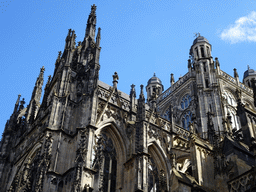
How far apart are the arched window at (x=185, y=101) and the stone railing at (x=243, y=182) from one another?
19.1 meters

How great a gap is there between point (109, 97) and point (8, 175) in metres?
7.84

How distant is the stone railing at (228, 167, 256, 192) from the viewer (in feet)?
42.2

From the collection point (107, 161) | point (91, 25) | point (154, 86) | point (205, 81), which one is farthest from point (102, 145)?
point (154, 86)

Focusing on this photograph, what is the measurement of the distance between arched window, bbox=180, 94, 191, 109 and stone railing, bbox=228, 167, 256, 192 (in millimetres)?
19134

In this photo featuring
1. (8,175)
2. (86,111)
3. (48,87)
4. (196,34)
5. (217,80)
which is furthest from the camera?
(196,34)

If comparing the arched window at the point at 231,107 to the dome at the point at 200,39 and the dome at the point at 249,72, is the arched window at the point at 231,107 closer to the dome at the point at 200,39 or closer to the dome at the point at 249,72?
the dome at the point at 200,39

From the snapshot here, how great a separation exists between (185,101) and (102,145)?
15606mm

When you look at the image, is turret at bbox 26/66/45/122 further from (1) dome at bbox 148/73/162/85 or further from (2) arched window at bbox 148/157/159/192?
(1) dome at bbox 148/73/162/85

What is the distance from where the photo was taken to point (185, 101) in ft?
110

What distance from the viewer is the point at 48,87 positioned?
2480 centimetres

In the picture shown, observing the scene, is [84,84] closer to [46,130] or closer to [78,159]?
[46,130]

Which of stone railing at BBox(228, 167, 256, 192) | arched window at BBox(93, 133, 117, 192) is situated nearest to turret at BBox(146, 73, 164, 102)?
arched window at BBox(93, 133, 117, 192)

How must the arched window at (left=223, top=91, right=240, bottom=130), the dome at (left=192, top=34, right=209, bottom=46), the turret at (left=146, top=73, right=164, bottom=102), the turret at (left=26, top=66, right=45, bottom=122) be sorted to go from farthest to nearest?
the turret at (left=146, top=73, right=164, bottom=102)
the dome at (left=192, top=34, right=209, bottom=46)
the arched window at (left=223, top=91, right=240, bottom=130)
the turret at (left=26, top=66, right=45, bottom=122)

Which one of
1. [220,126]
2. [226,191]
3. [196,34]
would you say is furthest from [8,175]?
[196,34]
